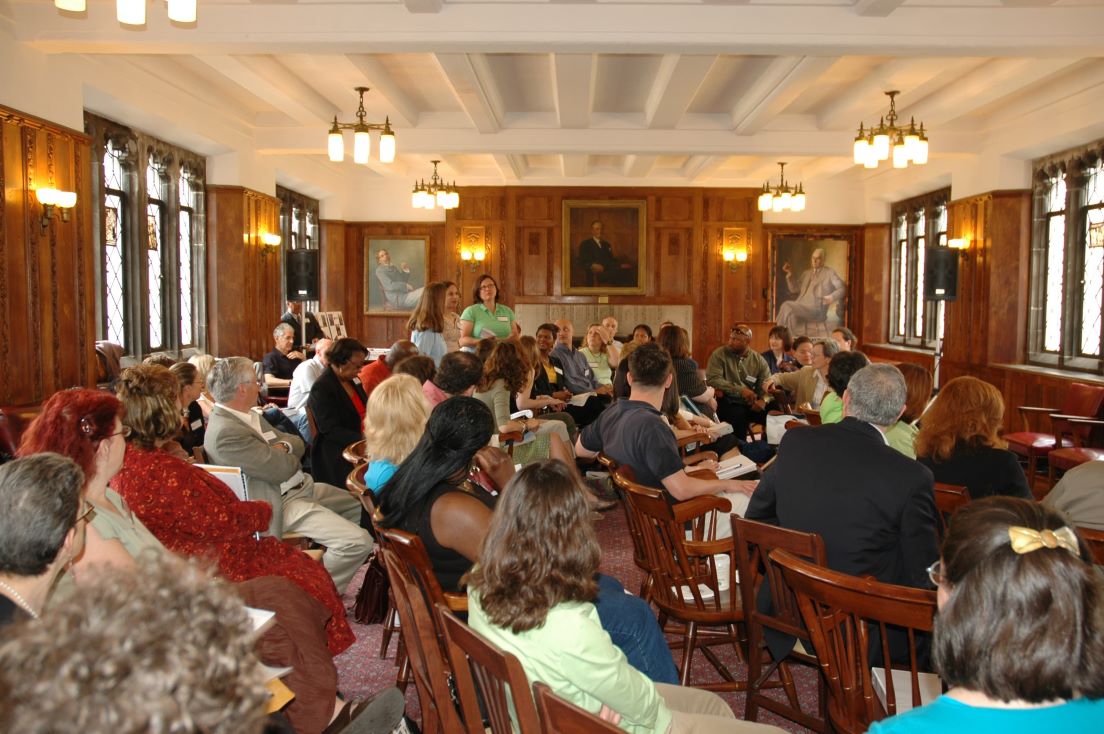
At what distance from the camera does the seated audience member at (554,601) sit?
1825 millimetres

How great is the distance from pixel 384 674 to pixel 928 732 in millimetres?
2819

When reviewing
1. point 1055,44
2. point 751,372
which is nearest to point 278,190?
point 751,372

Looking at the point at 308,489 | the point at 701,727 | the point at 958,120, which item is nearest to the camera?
the point at 701,727

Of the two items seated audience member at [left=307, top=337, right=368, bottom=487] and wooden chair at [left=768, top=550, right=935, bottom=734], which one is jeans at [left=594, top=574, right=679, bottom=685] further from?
seated audience member at [left=307, top=337, right=368, bottom=487]

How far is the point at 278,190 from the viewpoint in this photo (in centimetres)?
1335

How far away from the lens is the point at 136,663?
2.29ft

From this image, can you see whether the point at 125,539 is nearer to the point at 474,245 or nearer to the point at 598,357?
the point at 598,357

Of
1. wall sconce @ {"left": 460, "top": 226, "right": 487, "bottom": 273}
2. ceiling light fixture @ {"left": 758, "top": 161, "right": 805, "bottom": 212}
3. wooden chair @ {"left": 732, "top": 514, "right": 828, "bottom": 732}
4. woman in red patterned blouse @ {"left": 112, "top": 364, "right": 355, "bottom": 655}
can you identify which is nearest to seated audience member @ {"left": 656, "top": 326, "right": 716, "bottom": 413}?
wooden chair @ {"left": 732, "top": 514, "right": 828, "bottom": 732}

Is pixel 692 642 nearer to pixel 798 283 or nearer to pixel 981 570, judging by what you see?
pixel 981 570

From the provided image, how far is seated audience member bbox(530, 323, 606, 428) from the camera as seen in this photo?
25.5 feet

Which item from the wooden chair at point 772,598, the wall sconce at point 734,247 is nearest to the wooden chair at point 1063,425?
the wooden chair at point 772,598

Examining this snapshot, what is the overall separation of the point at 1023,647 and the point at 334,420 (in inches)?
170

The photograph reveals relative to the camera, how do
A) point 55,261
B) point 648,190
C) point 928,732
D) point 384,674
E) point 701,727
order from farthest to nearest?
point 648,190 → point 55,261 → point 384,674 → point 701,727 → point 928,732

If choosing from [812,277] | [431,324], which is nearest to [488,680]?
[431,324]
